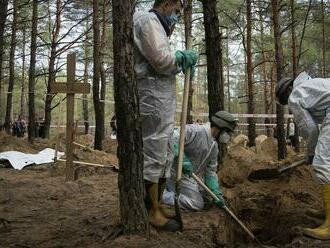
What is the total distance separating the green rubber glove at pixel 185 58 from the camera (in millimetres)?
4121

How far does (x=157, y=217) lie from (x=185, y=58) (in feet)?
4.80

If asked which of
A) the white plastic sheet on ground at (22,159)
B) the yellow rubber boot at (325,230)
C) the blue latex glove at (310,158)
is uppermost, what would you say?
the blue latex glove at (310,158)

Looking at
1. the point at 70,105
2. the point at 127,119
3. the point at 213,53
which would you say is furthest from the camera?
the point at 70,105

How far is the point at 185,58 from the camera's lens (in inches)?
163

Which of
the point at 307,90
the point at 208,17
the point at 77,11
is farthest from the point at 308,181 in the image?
the point at 77,11

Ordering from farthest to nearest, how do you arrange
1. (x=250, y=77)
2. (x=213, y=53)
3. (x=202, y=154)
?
(x=250, y=77)
(x=213, y=53)
(x=202, y=154)

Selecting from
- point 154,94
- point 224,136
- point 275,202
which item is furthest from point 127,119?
point 275,202

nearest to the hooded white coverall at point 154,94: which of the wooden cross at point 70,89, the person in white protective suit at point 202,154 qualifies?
the person in white protective suit at point 202,154

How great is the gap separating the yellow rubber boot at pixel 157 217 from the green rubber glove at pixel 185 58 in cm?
111

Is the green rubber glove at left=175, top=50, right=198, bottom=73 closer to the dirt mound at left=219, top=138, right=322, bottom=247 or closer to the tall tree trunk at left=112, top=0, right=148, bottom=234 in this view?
the tall tree trunk at left=112, top=0, right=148, bottom=234

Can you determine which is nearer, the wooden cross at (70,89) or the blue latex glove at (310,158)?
the blue latex glove at (310,158)

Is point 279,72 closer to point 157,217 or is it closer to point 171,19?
point 171,19

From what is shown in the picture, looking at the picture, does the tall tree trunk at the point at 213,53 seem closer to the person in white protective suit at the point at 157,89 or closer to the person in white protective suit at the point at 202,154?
the person in white protective suit at the point at 202,154

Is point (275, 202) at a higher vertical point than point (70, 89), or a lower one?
lower
